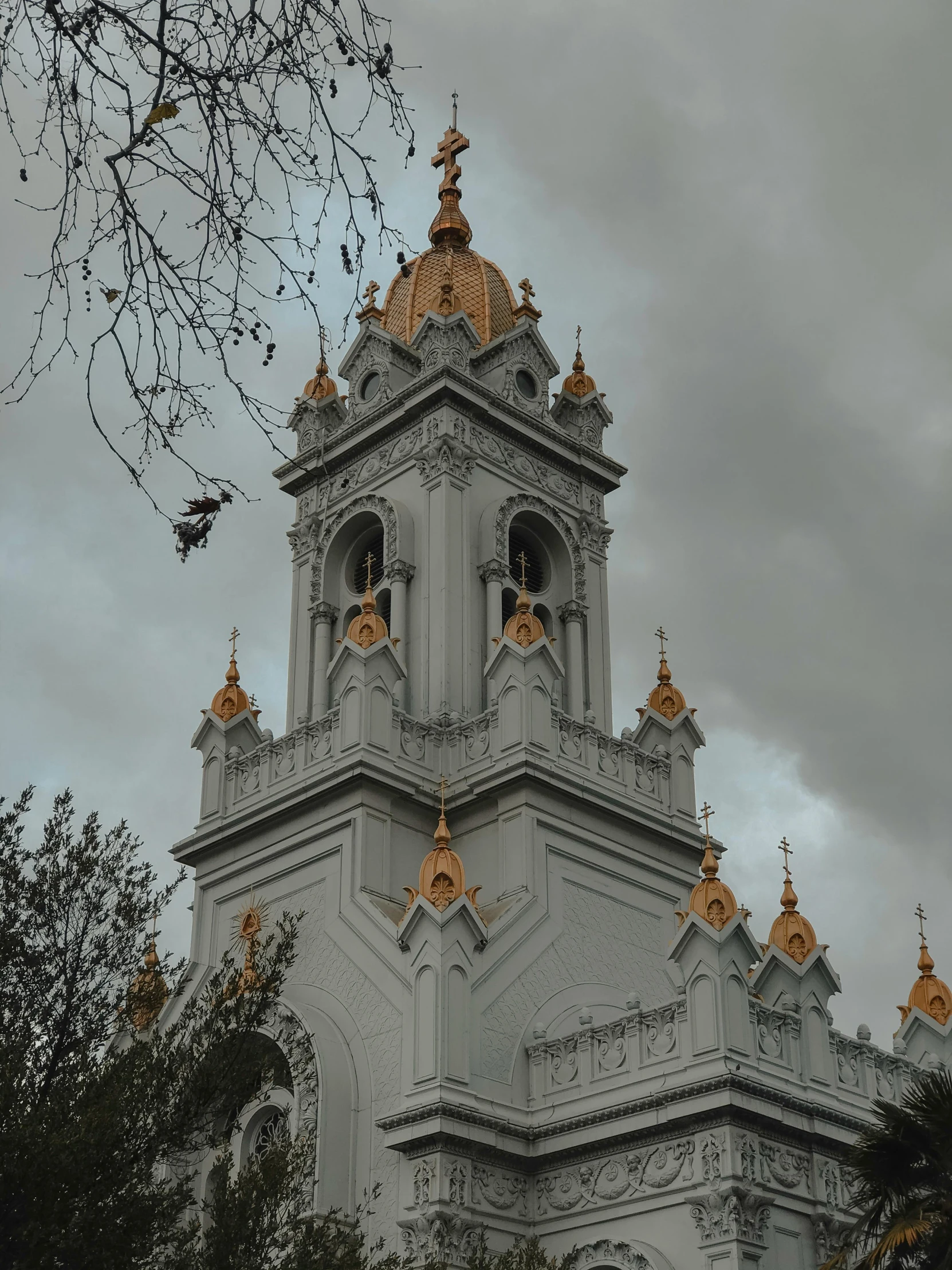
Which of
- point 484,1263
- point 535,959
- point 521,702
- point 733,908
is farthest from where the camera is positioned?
point 521,702

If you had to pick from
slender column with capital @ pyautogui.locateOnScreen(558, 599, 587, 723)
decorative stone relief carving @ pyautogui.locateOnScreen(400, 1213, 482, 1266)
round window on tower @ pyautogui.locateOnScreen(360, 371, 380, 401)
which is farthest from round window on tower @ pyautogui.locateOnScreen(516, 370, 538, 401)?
decorative stone relief carving @ pyautogui.locateOnScreen(400, 1213, 482, 1266)

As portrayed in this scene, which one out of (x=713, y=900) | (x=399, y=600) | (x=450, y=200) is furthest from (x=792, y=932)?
(x=450, y=200)

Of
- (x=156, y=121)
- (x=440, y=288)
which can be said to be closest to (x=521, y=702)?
(x=440, y=288)

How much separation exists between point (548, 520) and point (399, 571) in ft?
11.6

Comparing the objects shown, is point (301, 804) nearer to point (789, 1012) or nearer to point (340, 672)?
point (340, 672)

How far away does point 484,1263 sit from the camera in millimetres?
17531

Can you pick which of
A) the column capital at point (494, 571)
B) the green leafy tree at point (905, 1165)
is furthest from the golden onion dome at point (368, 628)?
the green leafy tree at point (905, 1165)

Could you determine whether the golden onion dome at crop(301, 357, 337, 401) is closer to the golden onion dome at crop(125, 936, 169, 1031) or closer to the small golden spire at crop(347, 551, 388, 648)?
the small golden spire at crop(347, 551, 388, 648)

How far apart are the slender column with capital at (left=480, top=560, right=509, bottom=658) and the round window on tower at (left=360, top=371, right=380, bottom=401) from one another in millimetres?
5195

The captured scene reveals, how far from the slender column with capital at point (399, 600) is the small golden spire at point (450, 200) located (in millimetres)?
9771

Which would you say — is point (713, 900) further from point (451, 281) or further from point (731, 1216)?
point (451, 281)

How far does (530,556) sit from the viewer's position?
33.3 meters

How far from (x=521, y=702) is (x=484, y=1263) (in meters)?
11.5

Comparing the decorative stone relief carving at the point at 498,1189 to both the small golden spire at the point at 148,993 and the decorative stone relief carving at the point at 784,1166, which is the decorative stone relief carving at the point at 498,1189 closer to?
the decorative stone relief carving at the point at 784,1166
